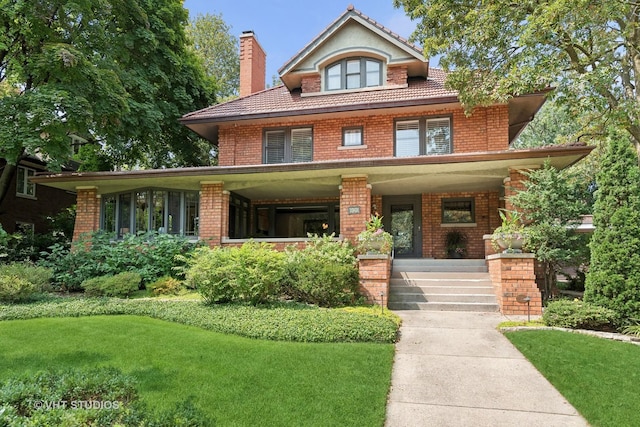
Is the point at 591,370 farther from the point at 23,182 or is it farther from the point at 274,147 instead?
the point at 23,182

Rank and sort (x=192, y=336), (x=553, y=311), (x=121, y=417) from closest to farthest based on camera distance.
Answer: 1. (x=121, y=417)
2. (x=192, y=336)
3. (x=553, y=311)

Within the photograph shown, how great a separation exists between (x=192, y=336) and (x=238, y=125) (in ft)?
34.2

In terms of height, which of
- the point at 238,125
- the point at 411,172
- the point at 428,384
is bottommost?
the point at 428,384

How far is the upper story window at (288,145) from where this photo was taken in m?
14.6

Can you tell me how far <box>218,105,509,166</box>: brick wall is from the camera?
12.9 m

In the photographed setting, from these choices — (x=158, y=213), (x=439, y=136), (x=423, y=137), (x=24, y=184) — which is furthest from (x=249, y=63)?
(x=24, y=184)

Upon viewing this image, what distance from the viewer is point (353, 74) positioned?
49.5ft

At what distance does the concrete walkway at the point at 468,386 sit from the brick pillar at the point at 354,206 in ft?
15.6

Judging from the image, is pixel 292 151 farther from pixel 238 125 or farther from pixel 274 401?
pixel 274 401

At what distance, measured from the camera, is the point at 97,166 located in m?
19.0

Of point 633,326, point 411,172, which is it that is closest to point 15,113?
point 411,172

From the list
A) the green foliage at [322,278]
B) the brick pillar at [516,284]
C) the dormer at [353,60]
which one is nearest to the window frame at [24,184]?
the dormer at [353,60]

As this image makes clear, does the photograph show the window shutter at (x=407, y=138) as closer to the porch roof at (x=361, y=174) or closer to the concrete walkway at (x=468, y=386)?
the porch roof at (x=361, y=174)

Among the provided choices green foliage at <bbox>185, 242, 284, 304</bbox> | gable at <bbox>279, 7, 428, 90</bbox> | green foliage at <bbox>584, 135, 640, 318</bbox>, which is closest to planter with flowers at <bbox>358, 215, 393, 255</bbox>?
green foliage at <bbox>185, 242, 284, 304</bbox>
